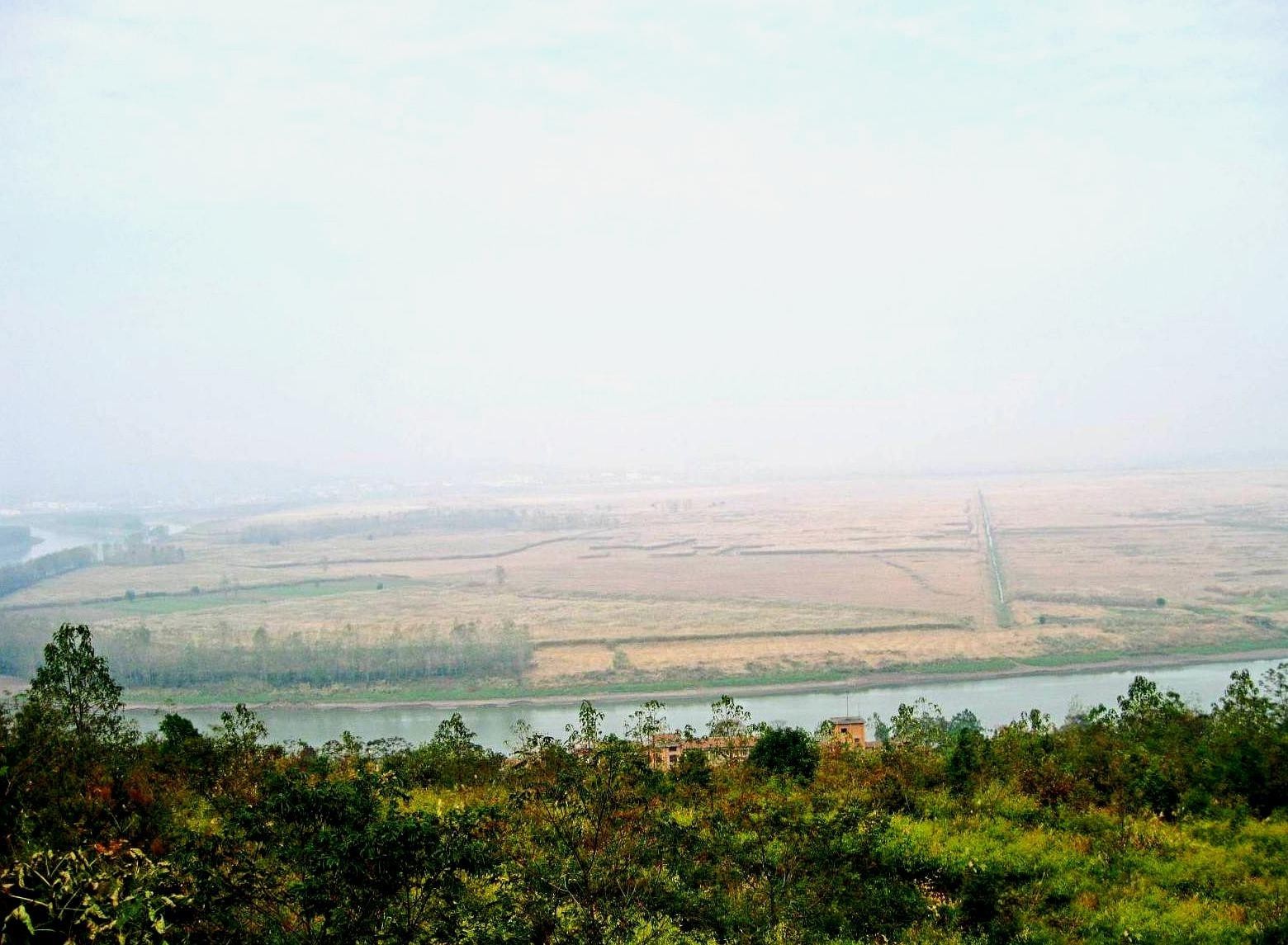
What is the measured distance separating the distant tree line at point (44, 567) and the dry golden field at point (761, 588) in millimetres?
759

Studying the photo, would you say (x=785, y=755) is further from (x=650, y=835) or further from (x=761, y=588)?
(x=761, y=588)

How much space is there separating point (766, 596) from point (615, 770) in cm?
2339

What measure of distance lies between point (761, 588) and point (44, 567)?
2647 cm

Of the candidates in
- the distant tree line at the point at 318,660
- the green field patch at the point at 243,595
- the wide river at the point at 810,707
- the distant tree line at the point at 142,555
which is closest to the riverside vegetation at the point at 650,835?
the wide river at the point at 810,707

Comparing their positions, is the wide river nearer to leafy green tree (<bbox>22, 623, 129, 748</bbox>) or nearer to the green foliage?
leafy green tree (<bbox>22, 623, 129, 748</bbox>)

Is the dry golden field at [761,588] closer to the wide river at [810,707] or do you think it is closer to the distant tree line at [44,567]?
the distant tree line at [44,567]

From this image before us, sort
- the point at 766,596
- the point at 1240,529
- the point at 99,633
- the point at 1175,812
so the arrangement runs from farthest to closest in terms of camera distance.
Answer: the point at 1240,529
the point at 766,596
the point at 99,633
the point at 1175,812

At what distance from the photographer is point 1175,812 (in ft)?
19.1

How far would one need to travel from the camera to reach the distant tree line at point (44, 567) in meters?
29.0

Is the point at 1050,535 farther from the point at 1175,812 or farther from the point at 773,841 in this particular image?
the point at 773,841

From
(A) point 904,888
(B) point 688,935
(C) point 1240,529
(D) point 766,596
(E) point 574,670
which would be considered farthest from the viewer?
(C) point 1240,529

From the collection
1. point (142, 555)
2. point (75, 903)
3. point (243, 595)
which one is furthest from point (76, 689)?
point (142, 555)

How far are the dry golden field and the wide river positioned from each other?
3.07 feet

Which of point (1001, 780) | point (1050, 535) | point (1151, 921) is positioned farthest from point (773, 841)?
point (1050, 535)
